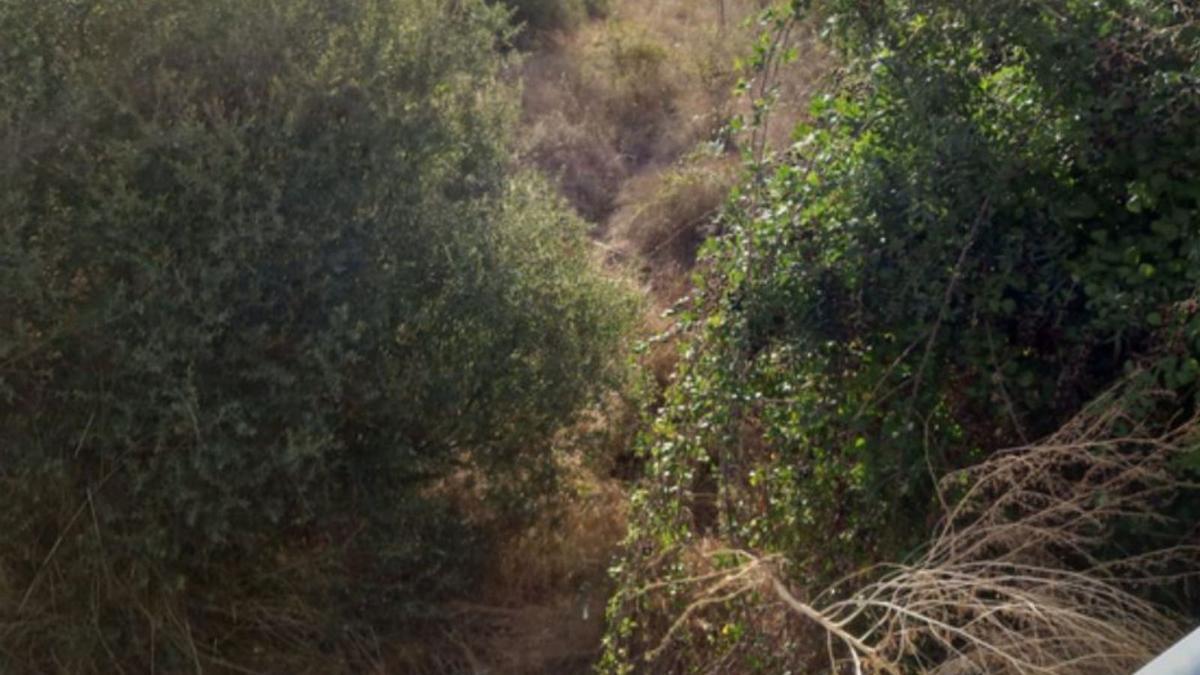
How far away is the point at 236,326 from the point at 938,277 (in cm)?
226

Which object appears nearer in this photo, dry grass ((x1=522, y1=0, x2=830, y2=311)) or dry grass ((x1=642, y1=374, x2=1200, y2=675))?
dry grass ((x1=642, y1=374, x2=1200, y2=675))

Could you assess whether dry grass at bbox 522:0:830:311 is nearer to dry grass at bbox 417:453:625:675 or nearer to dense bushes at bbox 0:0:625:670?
dry grass at bbox 417:453:625:675

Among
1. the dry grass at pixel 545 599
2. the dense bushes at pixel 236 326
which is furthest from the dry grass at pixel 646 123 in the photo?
the dense bushes at pixel 236 326

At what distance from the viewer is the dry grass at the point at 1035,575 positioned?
12.1ft

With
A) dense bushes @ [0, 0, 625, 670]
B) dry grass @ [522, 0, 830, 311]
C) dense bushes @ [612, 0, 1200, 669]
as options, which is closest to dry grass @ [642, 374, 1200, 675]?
dense bushes @ [612, 0, 1200, 669]

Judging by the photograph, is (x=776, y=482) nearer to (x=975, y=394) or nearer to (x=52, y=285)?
(x=975, y=394)

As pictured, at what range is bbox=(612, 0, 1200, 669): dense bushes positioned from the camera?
449 cm

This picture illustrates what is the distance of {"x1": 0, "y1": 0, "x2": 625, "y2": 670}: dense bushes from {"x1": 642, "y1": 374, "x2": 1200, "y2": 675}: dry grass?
5.67ft

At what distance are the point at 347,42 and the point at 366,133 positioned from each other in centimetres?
34

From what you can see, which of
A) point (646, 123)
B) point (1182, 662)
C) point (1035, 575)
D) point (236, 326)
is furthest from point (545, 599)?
point (646, 123)

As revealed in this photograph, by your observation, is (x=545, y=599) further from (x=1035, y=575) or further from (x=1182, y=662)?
(x=1182, y=662)

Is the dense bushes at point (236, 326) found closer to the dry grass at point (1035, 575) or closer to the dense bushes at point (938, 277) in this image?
the dense bushes at point (938, 277)

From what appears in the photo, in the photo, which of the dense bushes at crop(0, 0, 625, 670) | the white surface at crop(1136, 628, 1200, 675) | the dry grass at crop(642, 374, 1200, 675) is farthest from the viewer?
the dense bushes at crop(0, 0, 625, 670)

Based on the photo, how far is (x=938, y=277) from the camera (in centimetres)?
466
